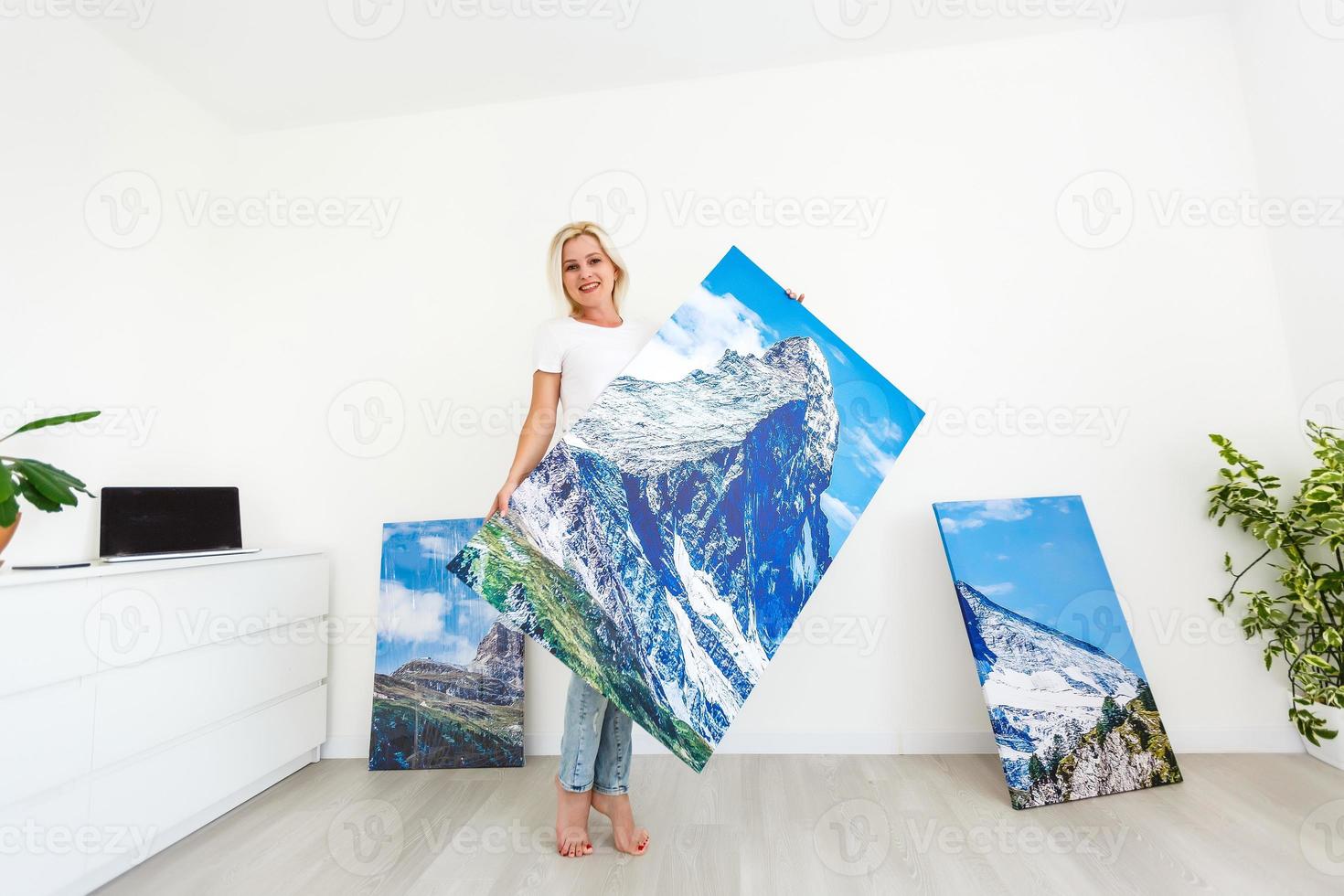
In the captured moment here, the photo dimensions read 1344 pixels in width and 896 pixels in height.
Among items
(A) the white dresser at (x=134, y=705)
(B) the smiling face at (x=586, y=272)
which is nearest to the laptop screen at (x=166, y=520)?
(A) the white dresser at (x=134, y=705)

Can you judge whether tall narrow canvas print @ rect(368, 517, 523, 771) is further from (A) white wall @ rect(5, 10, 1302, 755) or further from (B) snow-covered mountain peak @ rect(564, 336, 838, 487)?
(B) snow-covered mountain peak @ rect(564, 336, 838, 487)

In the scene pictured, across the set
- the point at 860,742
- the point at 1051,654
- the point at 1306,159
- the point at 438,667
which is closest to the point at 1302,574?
the point at 1051,654

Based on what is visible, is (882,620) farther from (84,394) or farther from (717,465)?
(84,394)

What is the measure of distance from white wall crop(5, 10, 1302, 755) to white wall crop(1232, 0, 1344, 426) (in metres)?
0.07

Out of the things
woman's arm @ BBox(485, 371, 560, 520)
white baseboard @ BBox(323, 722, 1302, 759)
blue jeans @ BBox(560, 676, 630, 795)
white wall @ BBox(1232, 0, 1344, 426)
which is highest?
white wall @ BBox(1232, 0, 1344, 426)

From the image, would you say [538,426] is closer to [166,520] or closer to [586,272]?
[586,272]

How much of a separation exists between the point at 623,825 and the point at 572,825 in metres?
0.13

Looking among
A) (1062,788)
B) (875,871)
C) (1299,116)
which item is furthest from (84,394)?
(1299,116)

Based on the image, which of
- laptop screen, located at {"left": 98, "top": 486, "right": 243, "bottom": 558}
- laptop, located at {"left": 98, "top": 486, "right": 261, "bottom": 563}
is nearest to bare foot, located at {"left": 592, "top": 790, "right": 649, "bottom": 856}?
laptop, located at {"left": 98, "top": 486, "right": 261, "bottom": 563}

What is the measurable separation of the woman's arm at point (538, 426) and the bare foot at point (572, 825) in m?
0.75

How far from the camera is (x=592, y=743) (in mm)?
1621

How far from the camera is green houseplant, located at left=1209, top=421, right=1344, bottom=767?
183 centimetres

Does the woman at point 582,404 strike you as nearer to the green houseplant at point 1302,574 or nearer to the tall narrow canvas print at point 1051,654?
the tall narrow canvas print at point 1051,654

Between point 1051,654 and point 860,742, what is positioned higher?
point 1051,654
